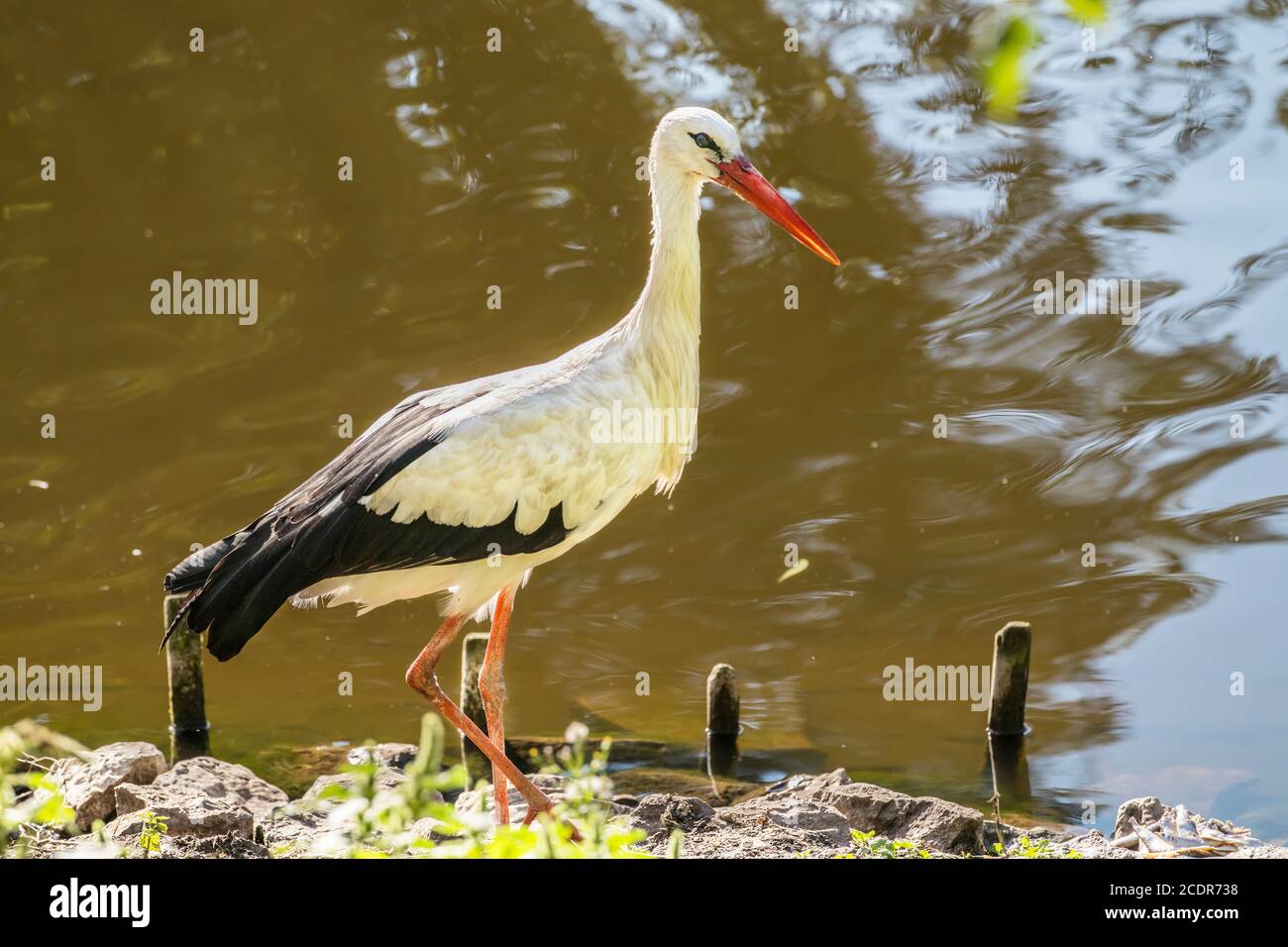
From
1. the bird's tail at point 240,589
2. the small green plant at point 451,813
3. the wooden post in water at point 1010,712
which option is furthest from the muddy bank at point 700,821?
the small green plant at point 451,813

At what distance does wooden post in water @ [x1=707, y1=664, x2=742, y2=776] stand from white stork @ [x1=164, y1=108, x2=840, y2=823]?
329cm

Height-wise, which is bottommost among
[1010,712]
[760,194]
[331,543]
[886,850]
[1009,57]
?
[886,850]

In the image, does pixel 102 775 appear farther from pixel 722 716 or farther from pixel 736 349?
pixel 736 349

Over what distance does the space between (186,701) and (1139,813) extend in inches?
250

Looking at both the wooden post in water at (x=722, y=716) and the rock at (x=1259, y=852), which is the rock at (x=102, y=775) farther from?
the rock at (x=1259, y=852)

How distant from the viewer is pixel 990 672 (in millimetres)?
11297

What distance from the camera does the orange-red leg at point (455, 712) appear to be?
667cm

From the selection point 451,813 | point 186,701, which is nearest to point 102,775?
point 186,701

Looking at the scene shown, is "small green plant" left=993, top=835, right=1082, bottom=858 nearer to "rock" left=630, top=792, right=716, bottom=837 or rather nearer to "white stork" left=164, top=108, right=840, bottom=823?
"rock" left=630, top=792, right=716, bottom=837

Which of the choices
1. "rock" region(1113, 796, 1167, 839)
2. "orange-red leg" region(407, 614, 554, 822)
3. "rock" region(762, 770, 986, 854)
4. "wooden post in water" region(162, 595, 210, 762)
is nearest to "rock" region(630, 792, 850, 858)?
"rock" region(762, 770, 986, 854)

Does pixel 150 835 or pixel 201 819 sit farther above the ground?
pixel 150 835

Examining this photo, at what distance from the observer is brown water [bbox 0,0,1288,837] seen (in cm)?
1161

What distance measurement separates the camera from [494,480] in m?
6.58

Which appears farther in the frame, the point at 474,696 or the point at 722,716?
the point at 722,716
